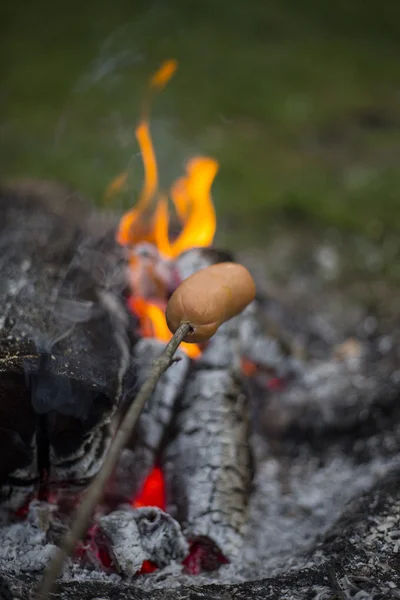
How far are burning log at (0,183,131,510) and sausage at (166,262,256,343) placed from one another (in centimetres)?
34

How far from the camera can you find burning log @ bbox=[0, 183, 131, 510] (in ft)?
6.39

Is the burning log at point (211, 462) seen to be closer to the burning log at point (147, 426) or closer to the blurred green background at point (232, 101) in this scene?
the burning log at point (147, 426)

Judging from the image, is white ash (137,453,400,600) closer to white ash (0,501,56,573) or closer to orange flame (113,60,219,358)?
white ash (0,501,56,573)

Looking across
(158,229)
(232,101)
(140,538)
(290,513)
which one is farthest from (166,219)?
(232,101)

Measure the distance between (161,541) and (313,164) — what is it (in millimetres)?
4788

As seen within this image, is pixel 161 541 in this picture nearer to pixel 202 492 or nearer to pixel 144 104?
pixel 202 492

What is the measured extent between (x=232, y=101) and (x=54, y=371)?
598 cm

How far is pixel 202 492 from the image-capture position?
86.7 inches

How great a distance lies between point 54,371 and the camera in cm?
196

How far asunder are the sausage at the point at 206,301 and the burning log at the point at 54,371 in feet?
1.12

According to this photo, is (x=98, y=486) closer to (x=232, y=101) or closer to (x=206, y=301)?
(x=206, y=301)

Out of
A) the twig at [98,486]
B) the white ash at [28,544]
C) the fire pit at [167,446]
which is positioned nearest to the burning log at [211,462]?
the fire pit at [167,446]

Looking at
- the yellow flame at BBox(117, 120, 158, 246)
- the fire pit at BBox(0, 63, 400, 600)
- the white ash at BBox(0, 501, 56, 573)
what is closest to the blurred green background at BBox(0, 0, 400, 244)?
the yellow flame at BBox(117, 120, 158, 246)

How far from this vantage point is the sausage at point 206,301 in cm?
192
